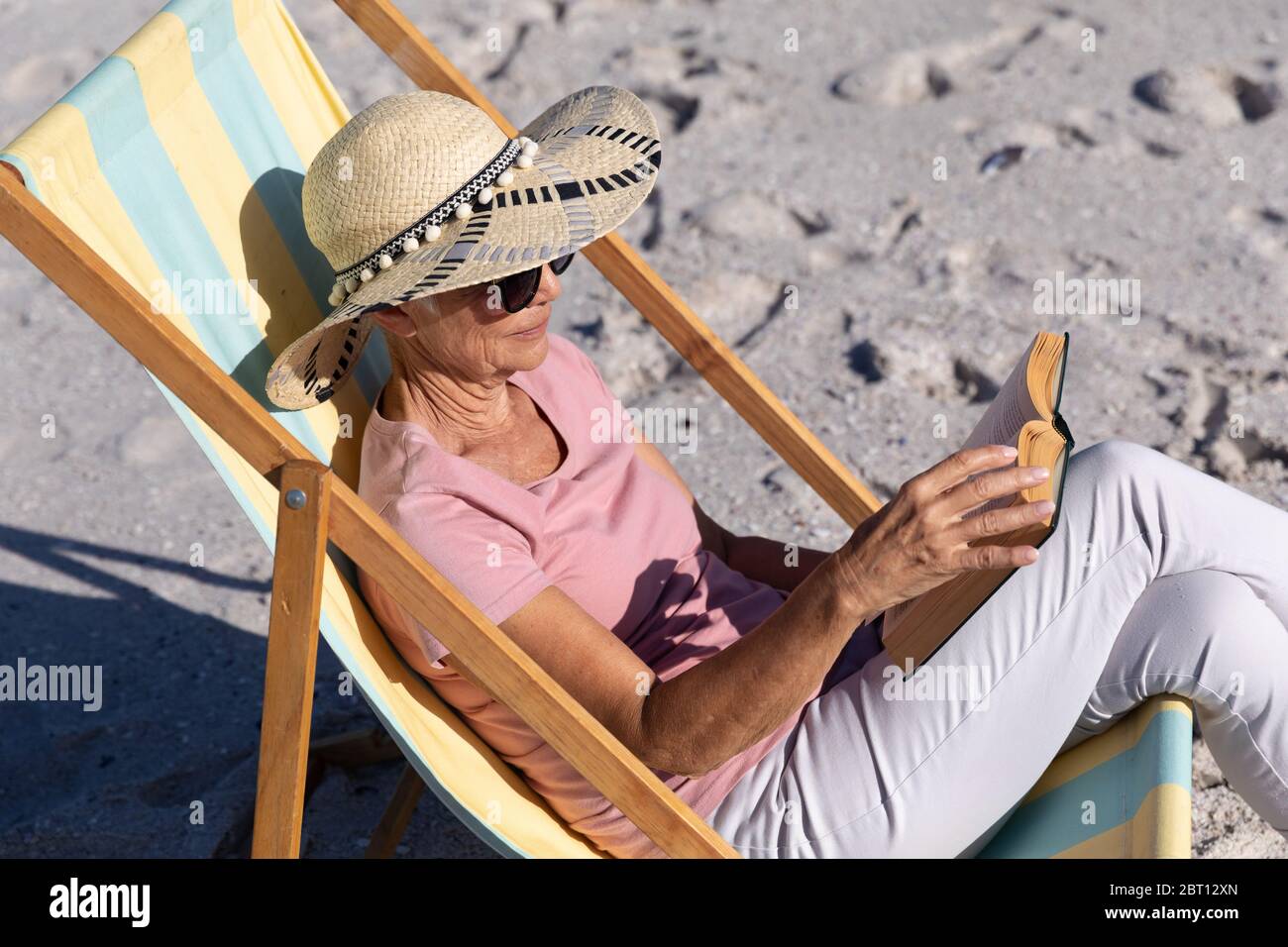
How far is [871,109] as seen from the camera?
15.5ft

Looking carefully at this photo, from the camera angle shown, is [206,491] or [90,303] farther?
[206,491]

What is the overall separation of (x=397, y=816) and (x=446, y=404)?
835 mm

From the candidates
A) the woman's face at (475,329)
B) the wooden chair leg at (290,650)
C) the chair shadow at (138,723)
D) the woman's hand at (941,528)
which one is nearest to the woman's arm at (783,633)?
the woman's hand at (941,528)

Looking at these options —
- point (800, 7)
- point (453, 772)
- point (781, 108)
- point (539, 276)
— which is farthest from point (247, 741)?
point (800, 7)

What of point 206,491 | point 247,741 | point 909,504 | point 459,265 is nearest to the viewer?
point 909,504

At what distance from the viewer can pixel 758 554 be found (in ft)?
8.04

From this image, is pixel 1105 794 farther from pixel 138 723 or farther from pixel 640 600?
pixel 138 723

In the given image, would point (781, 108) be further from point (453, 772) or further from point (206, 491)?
point (453, 772)

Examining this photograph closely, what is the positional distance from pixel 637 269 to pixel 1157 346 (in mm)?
1706

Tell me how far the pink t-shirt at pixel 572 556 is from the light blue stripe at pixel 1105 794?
1.13ft

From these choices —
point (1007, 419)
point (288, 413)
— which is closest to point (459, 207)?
point (288, 413)

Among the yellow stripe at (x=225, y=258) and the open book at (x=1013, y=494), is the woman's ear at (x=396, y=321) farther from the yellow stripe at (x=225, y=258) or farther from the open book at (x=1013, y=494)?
the open book at (x=1013, y=494)

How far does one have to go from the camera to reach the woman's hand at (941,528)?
1710 millimetres

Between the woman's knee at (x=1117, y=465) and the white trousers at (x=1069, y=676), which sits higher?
the woman's knee at (x=1117, y=465)
